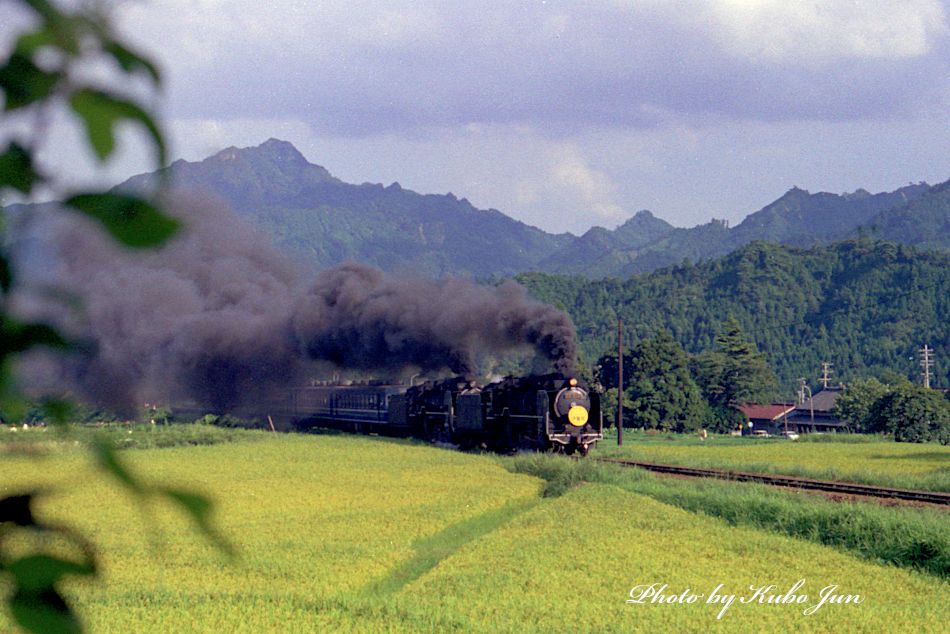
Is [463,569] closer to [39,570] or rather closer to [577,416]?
[39,570]

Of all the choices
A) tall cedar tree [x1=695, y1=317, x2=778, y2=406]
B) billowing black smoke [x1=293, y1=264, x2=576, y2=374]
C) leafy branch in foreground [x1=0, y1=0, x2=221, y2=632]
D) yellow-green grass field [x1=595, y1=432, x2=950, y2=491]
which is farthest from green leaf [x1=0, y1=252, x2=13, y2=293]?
tall cedar tree [x1=695, y1=317, x2=778, y2=406]

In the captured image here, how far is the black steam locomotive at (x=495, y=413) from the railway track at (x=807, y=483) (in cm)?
166

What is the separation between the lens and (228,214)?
57.8 metres

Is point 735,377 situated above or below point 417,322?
below

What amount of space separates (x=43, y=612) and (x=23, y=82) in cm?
45

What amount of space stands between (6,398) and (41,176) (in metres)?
0.20

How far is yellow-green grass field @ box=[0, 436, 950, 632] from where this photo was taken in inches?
397

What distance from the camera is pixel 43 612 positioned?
834 millimetres

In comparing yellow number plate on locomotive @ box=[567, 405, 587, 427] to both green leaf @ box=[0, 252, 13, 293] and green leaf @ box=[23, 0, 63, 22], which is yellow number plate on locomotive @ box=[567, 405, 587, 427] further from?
green leaf @ box=[23, 0, 63, 22]

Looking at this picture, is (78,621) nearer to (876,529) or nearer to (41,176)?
(41,176)

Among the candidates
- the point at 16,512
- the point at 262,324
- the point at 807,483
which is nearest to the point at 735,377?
the point at 262,324

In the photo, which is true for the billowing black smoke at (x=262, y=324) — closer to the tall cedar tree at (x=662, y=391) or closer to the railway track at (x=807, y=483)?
the railway track at (x=807, y=483)

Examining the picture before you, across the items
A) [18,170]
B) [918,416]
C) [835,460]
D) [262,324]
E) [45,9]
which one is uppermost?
[262,324]

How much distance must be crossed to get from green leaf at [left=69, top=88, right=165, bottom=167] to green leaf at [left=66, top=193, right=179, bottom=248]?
0.04 meters
